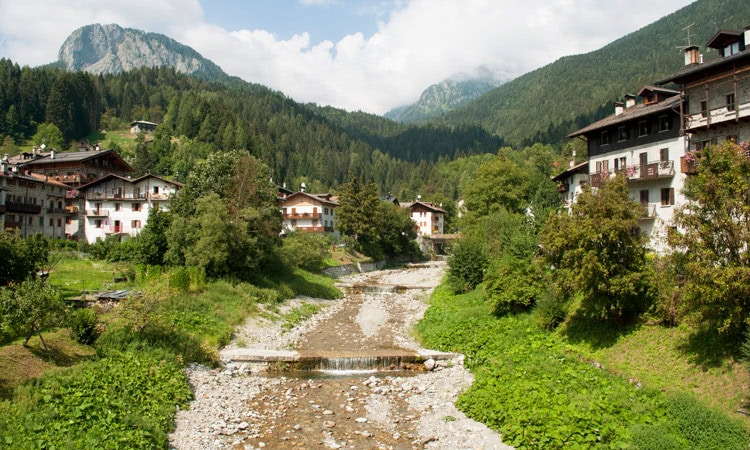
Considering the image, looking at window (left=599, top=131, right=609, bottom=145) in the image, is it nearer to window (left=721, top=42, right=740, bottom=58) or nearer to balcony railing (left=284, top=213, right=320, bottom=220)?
window (left=721, top=42, right=740, bottom=58)

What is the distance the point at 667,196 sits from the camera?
40188mm

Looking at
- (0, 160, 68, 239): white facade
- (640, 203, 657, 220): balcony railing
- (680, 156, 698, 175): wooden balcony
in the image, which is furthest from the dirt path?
(0, 160, 68, 239): white facade

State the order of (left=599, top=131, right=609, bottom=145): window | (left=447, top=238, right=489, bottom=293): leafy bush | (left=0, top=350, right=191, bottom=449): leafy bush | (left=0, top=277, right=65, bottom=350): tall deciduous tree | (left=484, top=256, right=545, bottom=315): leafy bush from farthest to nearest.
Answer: (left=599, top=131, right=609, bottom=145): window → (left=447, top=238, right=489, bottom=293): leafy bush → (left=484, top=256, right=545, bottom=315): leafy bush → (left=0, top=277, right=65, bottom=350): tall deciduous tree → (left=0, top=350, right=191, bottom=449): leafy bush

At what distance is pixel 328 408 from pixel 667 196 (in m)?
32.2

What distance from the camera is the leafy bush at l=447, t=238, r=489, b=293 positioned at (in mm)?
46156

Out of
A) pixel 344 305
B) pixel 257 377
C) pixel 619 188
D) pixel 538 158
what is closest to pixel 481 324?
pixel 619 188

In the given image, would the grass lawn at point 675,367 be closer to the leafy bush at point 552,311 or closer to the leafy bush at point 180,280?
the leafy bush at point 552,311

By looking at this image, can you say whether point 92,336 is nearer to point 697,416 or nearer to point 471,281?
point 697,416

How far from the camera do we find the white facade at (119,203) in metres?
77.2

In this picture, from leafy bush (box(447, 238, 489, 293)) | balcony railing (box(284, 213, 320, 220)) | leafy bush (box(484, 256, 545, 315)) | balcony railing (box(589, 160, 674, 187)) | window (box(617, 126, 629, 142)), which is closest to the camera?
leafy bush (box(484, 256, 545, 315))

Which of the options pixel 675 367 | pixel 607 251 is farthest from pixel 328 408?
pixel 607 251

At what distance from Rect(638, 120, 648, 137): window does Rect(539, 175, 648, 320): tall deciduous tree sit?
19137 millimetres

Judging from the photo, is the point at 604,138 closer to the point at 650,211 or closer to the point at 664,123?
the point at 664,123

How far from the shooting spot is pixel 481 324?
110ft
